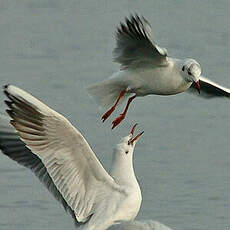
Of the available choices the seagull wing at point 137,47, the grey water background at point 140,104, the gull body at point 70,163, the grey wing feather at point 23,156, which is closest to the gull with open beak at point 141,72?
the seagull wing at point 137,47

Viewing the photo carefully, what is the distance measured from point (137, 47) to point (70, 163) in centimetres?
145

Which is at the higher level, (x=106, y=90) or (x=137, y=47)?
(x=137, y=47)

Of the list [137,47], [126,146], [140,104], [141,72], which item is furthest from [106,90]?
[140,104]

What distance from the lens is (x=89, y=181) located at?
30.3 feet

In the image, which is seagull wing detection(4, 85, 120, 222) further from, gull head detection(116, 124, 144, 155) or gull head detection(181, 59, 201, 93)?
gull head detection(181, 59, 201, 93)

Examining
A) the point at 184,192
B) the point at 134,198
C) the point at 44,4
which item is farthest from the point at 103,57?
the point at 134,198

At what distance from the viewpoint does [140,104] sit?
43.0 ft

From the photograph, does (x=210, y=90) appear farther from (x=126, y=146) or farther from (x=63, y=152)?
(x=63, y=152)

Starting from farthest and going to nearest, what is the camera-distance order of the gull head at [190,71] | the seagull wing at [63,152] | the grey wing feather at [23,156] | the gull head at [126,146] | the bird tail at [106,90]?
the bird tail at [106,90]
the gull head at [190,71]
the gull head at [126,146]
the grey wing feather at [23,156]
the seagull wing at [63,152]

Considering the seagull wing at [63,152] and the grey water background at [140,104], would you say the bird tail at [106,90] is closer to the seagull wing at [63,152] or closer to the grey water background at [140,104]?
the grey water background at [140,104]

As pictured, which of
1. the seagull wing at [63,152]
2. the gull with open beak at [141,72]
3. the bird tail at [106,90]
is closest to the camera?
the seagull wing at [63,152]

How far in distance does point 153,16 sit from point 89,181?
20.0 feet

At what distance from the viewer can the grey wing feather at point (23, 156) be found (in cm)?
943

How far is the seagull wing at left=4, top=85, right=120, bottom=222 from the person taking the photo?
8719mm
